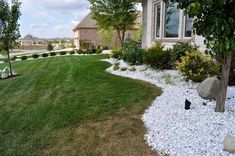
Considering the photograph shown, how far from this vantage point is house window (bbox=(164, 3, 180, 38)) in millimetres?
10445

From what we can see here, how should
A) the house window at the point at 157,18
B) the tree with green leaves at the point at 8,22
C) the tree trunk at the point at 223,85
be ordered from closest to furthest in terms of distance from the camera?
the tree trunk at the point at 223,85, the tree with green leaves at the point at 8,22, the house window at the point at 157,18

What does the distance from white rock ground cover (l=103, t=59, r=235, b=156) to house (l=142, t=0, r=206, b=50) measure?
11.5 feet

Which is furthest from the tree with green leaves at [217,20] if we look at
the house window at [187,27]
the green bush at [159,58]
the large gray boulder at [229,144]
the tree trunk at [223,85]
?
the house window at [187,27]

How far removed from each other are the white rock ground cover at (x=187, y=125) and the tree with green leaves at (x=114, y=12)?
13.9 m

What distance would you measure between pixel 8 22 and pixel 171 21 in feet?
25.1

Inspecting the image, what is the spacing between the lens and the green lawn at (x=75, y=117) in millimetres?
4059

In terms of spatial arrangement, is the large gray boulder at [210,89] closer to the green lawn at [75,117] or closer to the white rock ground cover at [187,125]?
the white rock ground cover at [187,125]

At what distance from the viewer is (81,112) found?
554 centimetres

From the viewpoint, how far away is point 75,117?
5273 mm

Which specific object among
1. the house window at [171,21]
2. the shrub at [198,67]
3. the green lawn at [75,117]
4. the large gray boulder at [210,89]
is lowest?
the green lawn at [75,117]

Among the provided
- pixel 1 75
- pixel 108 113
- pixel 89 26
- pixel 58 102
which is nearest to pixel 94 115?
pixel 108 113

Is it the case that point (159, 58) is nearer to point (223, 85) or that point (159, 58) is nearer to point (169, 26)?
point (169, 26)

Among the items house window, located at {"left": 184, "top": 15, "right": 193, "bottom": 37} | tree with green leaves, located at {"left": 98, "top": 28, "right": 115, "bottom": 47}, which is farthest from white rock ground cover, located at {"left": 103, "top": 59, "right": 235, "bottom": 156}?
tree with green leaves, located at {"left": 98, "top": 28, "right": 115, "bottom": 47}

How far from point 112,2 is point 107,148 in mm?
16691
